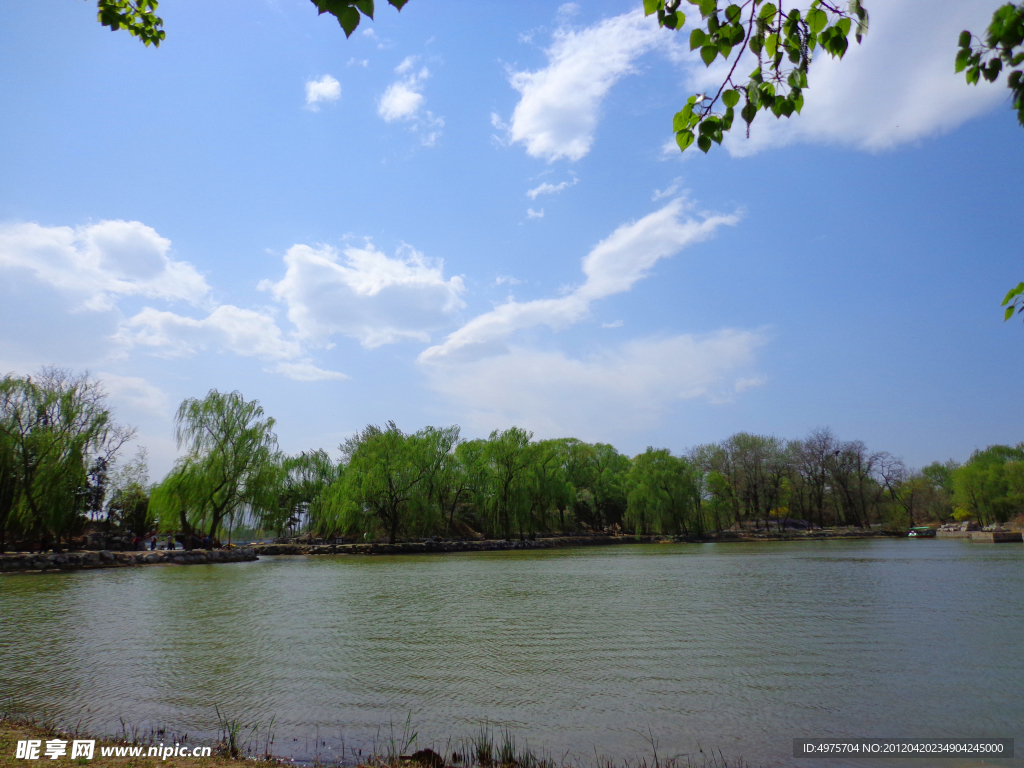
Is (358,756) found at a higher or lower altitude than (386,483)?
lower

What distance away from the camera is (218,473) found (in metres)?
29.5

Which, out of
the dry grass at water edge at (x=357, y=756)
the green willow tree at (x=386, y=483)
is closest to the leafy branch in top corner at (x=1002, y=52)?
the dry grass at water edge at (x=357, y=756)

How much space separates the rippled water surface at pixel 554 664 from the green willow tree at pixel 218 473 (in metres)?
15.9

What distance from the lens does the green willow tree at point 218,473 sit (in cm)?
2875

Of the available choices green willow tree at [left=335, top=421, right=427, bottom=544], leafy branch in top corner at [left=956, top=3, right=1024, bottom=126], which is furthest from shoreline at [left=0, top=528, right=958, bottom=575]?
leafy branch in top corner at [left=956, top=3, right=1024, bottom=126]

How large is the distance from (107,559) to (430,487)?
18.5 m

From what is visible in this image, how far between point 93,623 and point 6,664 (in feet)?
11.1

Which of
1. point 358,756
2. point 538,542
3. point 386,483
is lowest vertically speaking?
point 538,542

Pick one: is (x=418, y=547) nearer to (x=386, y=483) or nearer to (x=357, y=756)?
(x=386, y=483)

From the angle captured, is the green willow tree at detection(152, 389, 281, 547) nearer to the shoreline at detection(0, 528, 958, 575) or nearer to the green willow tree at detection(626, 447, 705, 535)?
the shoreline at detection(0, 528, 958, 575)

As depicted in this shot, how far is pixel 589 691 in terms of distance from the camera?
19.3 ft

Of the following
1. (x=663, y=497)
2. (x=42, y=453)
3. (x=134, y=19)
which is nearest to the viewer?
(x=134, y=19)

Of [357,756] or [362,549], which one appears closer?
[357,756]

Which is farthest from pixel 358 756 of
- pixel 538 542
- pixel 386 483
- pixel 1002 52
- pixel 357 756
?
pixel 538 542
